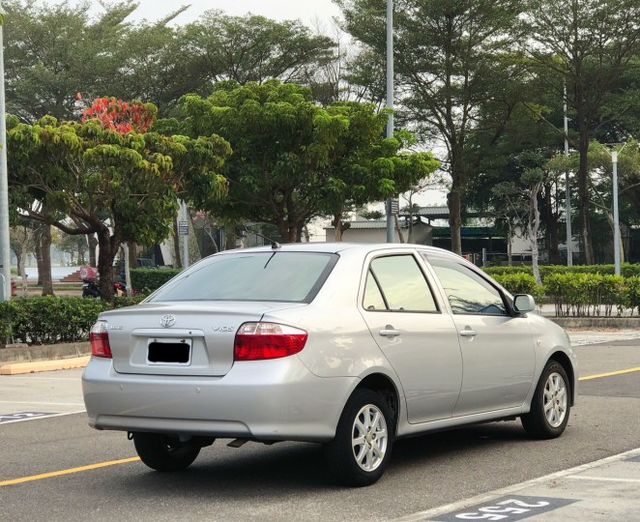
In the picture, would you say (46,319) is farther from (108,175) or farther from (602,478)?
(602,478)

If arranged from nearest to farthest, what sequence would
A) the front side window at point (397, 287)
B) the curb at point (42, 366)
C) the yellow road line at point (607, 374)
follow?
the front side window at point (397, 287)
the yellow road line at point (607, 374)
the curb at point (42, 366)

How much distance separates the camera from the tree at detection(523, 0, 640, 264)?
4959cm

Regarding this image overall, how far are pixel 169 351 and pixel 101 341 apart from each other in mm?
633

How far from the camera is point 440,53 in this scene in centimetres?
5103

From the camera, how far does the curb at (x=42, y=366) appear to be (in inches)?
720

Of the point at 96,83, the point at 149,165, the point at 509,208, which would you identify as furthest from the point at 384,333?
the point at 509,208

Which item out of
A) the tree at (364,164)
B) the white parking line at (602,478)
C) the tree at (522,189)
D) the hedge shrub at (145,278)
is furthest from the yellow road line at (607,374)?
Result: the tree at (522,189)

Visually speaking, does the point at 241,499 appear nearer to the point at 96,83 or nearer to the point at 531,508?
the point at 531,508

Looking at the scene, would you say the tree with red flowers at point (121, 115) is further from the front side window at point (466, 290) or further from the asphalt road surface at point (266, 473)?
the front side window at point (466, 290)

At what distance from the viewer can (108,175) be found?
23.0 m

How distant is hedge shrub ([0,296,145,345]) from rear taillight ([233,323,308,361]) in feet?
43.0

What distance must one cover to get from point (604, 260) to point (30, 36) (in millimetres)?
39666

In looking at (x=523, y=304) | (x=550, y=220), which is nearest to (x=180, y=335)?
(x=523, y=304)

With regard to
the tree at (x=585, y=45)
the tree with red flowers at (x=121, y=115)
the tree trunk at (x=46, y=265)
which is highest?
the tree at (x=585, y=45)
